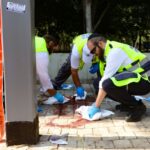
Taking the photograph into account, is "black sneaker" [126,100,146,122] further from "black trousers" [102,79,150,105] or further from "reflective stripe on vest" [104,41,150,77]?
"reflective stripe on vest" [104,41,150,77]

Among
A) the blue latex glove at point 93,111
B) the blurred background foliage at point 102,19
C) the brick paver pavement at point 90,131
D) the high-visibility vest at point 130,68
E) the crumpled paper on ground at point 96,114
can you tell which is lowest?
the brick paver pavement at point 90,131

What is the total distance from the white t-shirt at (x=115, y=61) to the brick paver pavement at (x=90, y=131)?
0.72 metres

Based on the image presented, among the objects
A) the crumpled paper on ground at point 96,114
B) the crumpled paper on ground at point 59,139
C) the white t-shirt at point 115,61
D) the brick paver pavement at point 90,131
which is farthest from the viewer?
the crumpled paper on ground at point 96,114

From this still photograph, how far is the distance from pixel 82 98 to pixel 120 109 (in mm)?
1378

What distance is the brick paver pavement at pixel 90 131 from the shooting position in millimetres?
5145

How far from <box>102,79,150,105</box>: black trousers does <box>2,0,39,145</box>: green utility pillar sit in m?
1.43

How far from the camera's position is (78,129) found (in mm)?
5977

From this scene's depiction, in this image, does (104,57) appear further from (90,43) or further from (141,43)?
(141,43)

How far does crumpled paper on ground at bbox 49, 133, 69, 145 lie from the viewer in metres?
5.29

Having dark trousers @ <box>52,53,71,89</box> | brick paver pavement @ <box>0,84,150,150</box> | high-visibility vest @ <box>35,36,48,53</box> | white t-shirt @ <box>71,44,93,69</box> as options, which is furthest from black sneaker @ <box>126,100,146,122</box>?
dark trousers @ <box>52,53,71,89</box>

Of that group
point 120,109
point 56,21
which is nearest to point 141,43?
point 56,21

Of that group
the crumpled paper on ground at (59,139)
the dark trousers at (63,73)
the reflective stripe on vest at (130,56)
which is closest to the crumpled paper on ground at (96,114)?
the reflective stripe on vest at (130,56)

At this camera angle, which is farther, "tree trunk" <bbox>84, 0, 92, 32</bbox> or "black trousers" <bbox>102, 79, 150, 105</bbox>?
"tree trunk" <bbox>84, 0, 92, 32</bbox>

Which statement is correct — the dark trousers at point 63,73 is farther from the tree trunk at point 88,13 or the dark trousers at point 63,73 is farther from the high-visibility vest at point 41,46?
the tree trunk at point 88,13
